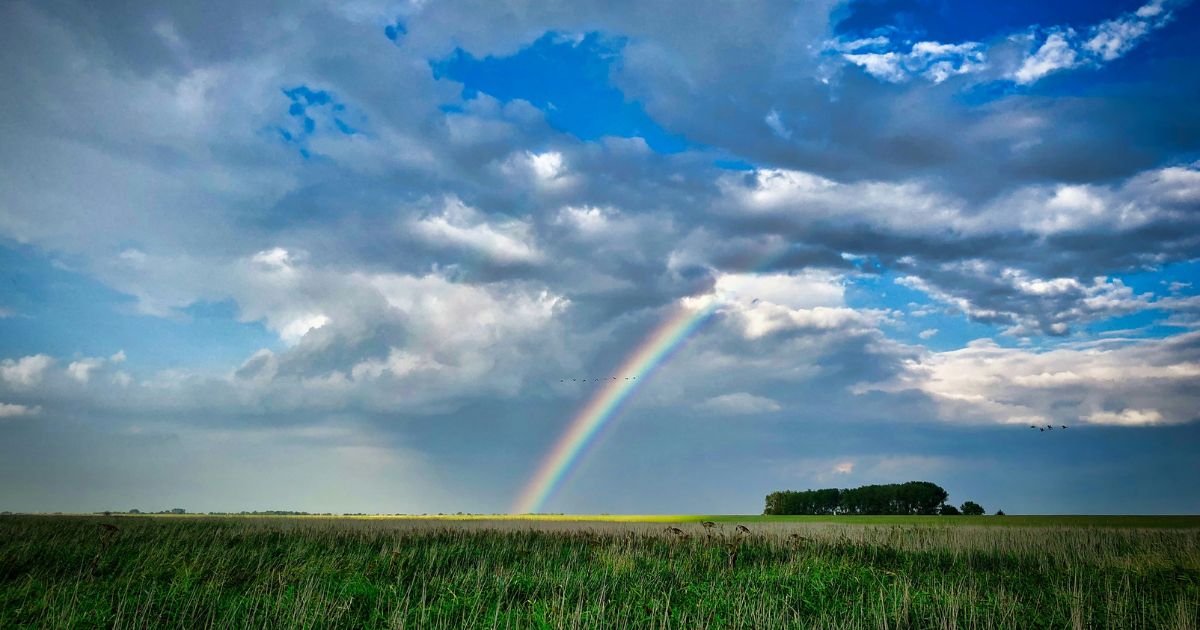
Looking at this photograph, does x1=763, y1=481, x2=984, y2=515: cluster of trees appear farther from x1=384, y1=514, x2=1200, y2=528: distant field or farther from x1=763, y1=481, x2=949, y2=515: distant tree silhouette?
x1=384, y1=514, x2=1200, y2=528: distant field

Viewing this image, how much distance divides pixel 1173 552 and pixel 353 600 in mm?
25397

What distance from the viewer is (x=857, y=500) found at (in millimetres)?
124812

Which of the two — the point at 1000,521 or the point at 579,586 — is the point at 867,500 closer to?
the point at 1000,521

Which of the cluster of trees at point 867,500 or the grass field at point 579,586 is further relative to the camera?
the cluster of trees at point 867,500

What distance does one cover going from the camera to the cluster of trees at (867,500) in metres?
119

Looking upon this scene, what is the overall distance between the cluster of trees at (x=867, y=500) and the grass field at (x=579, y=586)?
104702 millimetres

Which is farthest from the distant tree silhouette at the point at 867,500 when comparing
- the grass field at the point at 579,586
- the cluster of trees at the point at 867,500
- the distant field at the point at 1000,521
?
the grass field at the point at 579,586

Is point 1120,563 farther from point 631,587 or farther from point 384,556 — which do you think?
point 384,556

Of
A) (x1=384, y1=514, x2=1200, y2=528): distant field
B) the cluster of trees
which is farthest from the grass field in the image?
the cluster of trees

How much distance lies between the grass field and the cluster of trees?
10470cm

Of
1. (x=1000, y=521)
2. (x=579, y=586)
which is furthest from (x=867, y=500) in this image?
(x=579, y=586)

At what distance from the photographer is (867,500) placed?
408 feet

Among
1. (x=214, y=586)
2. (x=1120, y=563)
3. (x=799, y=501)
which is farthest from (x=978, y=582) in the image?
(x=799, y=501)

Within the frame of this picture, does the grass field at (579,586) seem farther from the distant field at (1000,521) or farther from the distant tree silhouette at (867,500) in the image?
the distant tree silhouette at (867,500)
